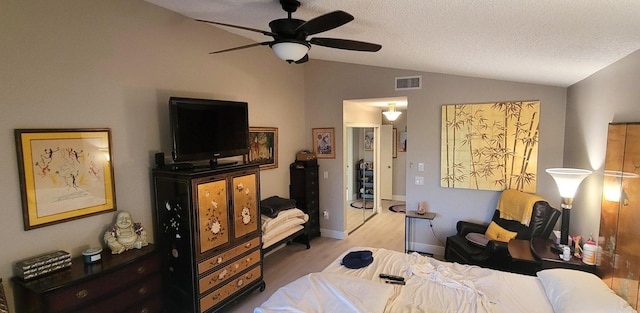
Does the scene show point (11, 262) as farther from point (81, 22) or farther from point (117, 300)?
point (81, 22)

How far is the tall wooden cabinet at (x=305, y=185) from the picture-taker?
5066 millimetres

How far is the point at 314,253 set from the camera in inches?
189

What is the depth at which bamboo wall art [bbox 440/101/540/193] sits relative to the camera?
12.9 ft

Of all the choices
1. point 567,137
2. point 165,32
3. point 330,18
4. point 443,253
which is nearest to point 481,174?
point 567,137

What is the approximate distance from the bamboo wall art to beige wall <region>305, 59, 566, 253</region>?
0.09 metres

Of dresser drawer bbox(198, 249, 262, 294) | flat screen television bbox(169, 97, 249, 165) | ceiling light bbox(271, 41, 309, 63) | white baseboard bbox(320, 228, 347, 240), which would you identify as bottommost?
white baseboard bbox(320, 228, 347, 240)

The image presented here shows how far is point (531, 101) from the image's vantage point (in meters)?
3.87

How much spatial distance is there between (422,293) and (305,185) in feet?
9.62

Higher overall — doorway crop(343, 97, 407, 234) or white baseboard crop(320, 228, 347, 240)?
doorway crop(343, 97, 407, 234)

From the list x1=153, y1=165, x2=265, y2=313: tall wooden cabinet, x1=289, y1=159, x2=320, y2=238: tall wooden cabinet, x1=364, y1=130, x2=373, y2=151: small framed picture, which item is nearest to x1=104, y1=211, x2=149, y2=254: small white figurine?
x1=153, y1=165, x2=265, y2=313: tall wooden cabinet

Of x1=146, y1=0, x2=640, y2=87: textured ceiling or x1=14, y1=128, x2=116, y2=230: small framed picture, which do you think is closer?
x1=146, y1=0, x2=640, y2=87: textured ceiling

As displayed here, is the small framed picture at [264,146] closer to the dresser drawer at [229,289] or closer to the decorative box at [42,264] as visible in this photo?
the dresser drawer at [229,289]

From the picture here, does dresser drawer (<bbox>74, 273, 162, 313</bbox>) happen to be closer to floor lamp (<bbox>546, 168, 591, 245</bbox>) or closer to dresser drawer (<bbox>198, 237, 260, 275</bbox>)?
dresser drawer (<bbox>198, 237, 260, 275</bbox>)

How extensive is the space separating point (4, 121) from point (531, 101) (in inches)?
202
